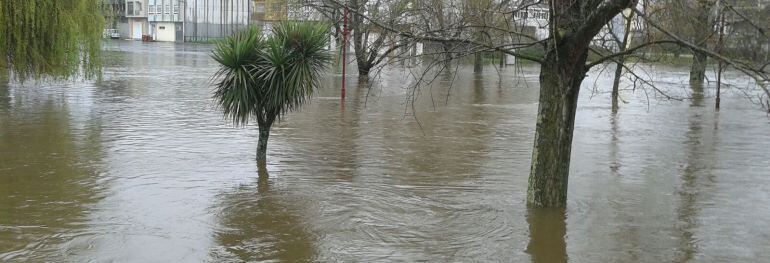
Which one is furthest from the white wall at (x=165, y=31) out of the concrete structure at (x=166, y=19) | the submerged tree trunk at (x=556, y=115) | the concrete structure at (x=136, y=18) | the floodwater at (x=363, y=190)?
the submerged tree trunk at (x=556, y=115)

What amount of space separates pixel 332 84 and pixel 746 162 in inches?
759

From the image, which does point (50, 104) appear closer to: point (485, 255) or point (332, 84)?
point (332, 84)

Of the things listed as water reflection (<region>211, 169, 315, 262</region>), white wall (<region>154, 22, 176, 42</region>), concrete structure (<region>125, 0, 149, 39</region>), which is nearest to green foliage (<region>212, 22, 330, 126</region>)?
water reflection (<region>211, 169, 315, 262</region>)

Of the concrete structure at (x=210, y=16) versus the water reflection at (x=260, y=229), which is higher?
the concrete structure at (x=210, y=16)

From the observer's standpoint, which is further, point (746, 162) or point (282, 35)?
point (746, 162)

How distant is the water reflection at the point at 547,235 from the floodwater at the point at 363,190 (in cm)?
3

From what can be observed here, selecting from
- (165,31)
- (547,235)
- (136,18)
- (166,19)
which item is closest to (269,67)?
(547,235)

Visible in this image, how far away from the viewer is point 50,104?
18.4m

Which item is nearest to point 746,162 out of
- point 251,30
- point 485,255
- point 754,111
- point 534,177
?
point 534,177

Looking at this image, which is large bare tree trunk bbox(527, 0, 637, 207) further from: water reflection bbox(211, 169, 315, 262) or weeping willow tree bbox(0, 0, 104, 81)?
weeping willow tree bbox(0, 0, 104, 81)

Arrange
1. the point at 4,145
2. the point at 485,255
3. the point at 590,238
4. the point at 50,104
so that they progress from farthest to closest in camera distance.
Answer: the point at 50,104 → the point at 4,145 → the point at 590,238 → the point at 485,255

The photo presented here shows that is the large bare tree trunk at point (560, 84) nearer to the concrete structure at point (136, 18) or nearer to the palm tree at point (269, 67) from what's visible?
the palm tree at point (269, 67)

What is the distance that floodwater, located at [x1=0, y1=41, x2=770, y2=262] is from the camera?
6.84m

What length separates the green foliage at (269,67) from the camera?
407 inches
